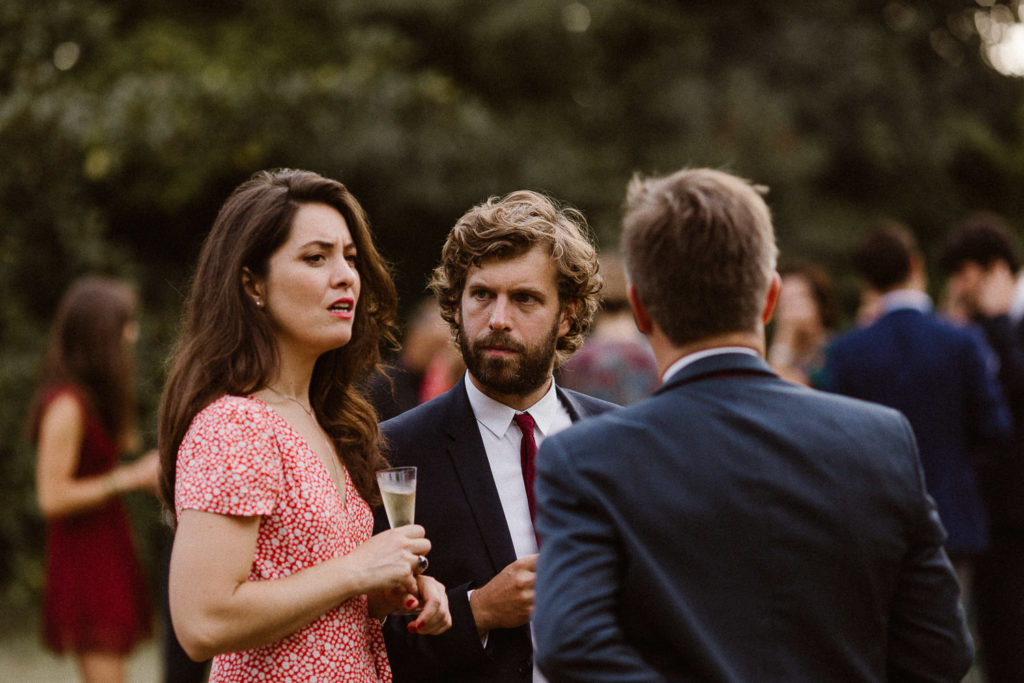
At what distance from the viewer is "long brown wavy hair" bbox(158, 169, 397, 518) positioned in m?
2.42

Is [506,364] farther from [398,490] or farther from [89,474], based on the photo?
[89,474]

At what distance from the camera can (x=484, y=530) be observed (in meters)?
2.68

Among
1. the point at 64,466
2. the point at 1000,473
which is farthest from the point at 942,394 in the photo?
the point at 64,466

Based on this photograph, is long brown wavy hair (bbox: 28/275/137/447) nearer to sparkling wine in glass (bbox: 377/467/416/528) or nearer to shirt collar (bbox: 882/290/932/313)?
sparkling wine in glass (bbox: 377/467/416/528)

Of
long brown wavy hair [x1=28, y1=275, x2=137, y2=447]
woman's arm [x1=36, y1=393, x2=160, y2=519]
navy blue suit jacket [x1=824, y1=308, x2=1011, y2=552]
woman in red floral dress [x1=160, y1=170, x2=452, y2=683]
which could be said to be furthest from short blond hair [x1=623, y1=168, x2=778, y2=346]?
long brown wavy hair [x1=28, y1=275, x2=137, y2=447]

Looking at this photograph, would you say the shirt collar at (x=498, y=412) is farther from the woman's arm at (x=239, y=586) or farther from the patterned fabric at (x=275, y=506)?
the woman's arm at (x=239, y=586)

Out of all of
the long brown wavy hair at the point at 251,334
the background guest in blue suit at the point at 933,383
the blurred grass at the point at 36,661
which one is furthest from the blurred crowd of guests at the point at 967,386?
the blurred grass at the point at 36,661

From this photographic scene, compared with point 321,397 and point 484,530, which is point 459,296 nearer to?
point 321,397

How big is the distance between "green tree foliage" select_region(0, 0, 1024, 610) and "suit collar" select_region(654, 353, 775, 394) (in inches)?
304

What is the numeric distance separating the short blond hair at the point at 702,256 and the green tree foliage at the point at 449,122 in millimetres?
7614

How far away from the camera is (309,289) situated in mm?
2482

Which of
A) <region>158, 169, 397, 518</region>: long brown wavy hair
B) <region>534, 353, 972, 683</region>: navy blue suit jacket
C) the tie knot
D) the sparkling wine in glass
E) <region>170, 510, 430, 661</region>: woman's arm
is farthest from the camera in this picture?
the tie knot

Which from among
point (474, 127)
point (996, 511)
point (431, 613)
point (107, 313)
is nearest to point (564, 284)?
point (431, 613)

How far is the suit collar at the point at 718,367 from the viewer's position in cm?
189
